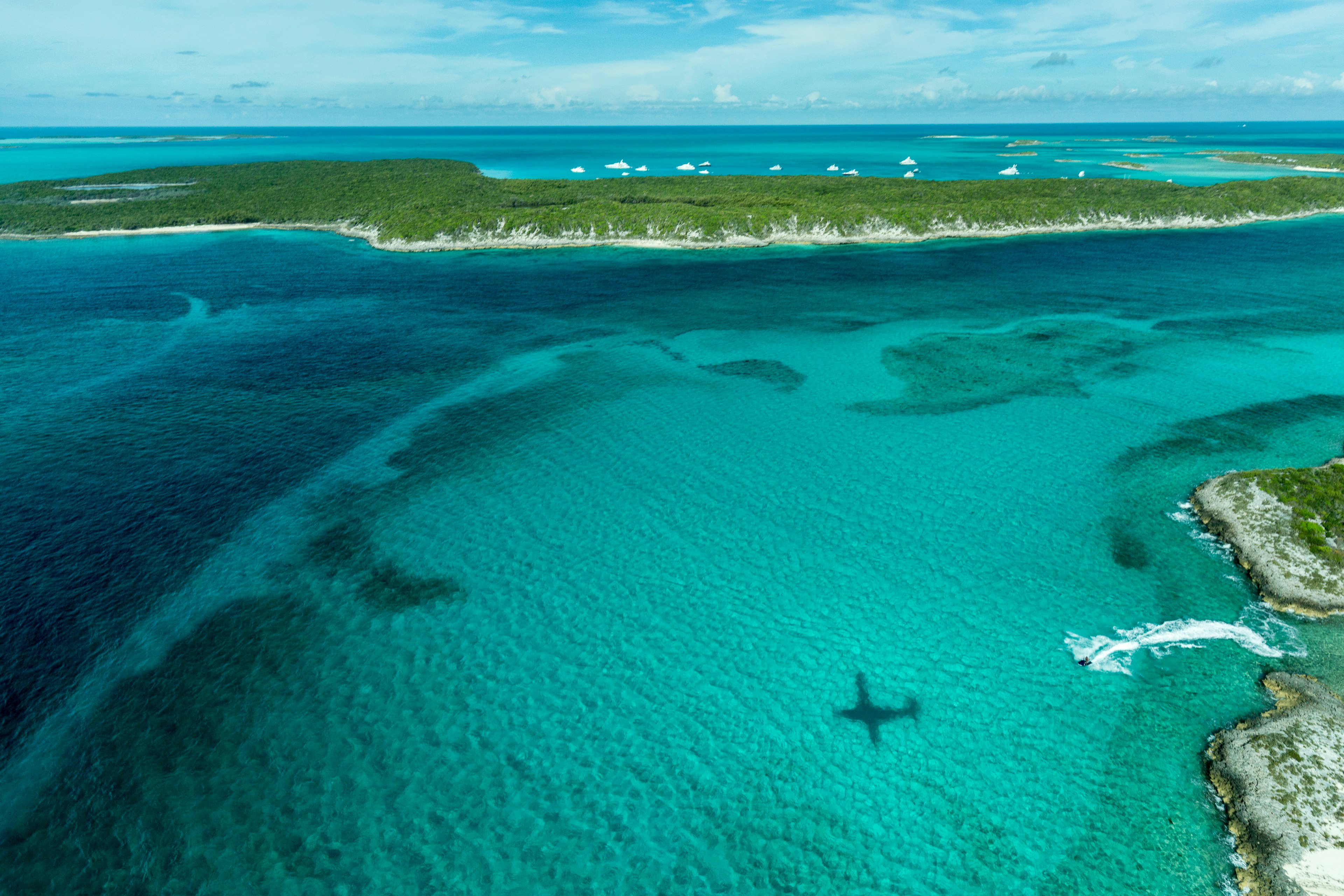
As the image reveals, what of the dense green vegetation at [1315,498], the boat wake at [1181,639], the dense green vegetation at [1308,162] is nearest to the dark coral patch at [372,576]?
the boat wake at [1181,639]

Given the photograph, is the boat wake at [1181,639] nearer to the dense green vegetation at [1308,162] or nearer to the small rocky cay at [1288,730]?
the small rocky cay at [1288,730]

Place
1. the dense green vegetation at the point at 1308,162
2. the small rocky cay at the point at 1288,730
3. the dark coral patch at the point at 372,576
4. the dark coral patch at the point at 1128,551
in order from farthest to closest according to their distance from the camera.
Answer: the dense green vegetation at the point at 1308,162
the dark coral patch at the point at 1128,551
the dark coral patch at the point at 372,576
the small rocky cay at the point at 1288,730

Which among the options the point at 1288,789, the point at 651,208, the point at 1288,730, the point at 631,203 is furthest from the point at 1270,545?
the point at 631,203

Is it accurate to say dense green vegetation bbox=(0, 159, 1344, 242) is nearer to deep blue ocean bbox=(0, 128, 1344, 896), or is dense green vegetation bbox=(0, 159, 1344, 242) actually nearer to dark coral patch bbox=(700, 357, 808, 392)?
deep blue ocean bbox=(0, 128, 1344, 896)

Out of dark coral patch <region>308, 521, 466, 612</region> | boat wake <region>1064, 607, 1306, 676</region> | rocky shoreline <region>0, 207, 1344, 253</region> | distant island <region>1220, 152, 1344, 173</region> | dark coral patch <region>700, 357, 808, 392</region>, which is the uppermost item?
distant island <region>1220, 152, 1344, 173</region>

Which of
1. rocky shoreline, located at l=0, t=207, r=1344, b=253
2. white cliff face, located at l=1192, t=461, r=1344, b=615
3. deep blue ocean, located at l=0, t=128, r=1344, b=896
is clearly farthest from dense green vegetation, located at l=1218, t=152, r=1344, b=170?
white cliff face, located at l=1192, t=461, r=1344, b=615

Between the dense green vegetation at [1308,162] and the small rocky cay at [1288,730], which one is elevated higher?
the dense green vegetation at [1308,162]
